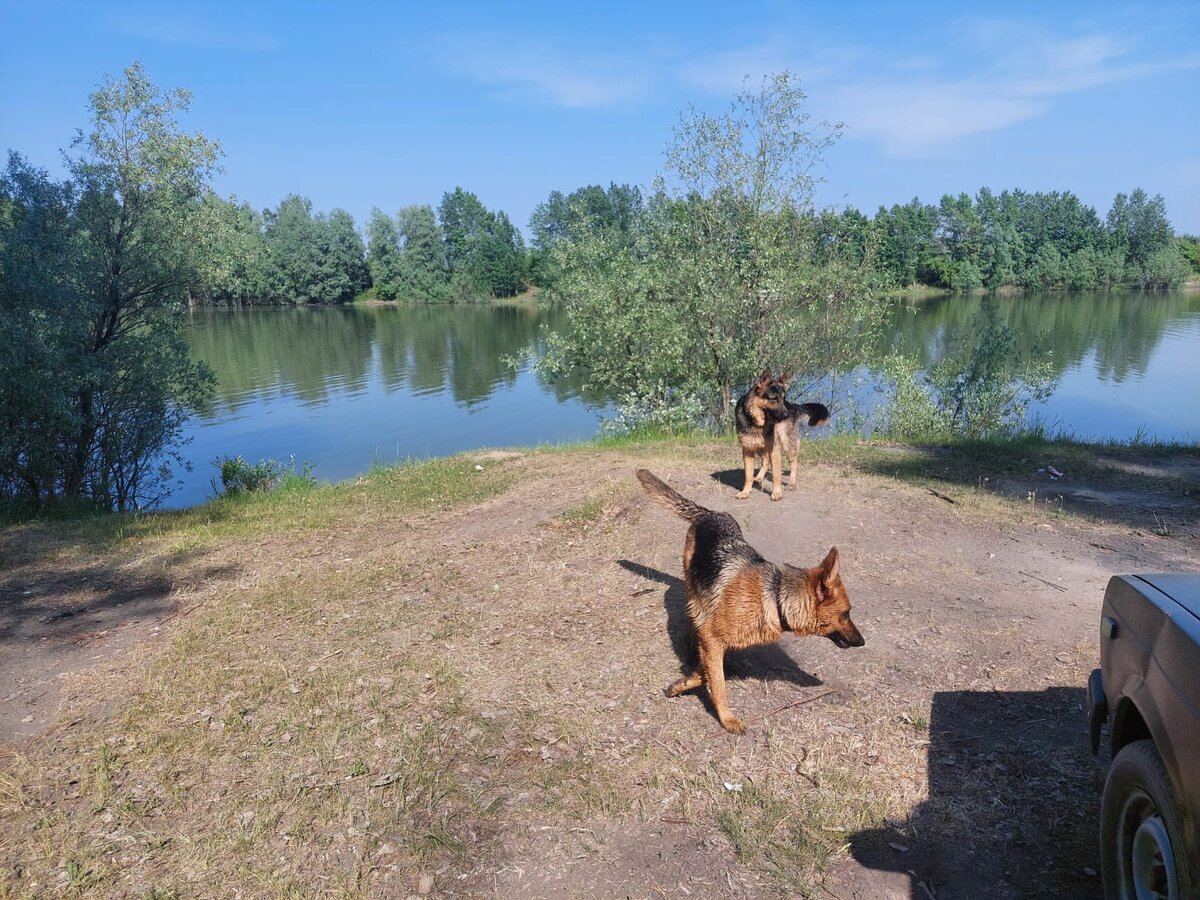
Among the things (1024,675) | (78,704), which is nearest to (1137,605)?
(1024,675)

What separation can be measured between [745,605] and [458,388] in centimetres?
2839

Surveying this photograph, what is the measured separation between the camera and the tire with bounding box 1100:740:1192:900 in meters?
2.21

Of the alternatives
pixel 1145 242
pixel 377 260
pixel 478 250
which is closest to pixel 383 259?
pixel 377 260

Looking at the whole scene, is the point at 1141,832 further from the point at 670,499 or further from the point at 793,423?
the point at 793,423

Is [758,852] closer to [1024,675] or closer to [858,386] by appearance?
[1024,675]

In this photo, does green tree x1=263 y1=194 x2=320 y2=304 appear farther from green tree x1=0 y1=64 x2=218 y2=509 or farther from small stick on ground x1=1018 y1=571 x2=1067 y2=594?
small stick on ground x1=1018 y1=571 x2=1067 y2=594

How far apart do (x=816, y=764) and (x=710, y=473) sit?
21.2 feet

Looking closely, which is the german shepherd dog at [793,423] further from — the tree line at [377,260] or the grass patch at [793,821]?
the tree line at [377,260]

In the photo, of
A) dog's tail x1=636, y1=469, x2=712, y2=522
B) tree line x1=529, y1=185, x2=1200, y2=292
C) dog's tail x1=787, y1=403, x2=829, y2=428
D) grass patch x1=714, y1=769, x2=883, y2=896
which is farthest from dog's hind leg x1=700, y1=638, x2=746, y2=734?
tree line x1=529, y1=185, x2=1200, y2=292

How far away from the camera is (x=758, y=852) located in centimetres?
344

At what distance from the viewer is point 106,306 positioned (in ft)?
46.9

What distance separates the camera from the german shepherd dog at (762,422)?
8.52 metres

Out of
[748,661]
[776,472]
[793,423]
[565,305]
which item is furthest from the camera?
[565,305]

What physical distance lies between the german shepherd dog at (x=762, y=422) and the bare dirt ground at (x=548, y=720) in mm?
906
